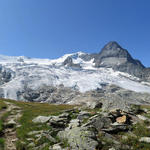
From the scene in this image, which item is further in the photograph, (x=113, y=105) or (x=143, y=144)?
(x=113, y=105)

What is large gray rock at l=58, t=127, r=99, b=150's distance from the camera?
34.5 feet

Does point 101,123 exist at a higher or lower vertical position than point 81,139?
higher

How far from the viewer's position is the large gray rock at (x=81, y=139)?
34.5 feet

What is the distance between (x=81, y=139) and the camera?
11.1 metres

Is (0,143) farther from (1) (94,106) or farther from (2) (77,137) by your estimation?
(1) (94,106)

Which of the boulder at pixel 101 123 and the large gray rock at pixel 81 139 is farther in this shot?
the boulder at pixel 101 123

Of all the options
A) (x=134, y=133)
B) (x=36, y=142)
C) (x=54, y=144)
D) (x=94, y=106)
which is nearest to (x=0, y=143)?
(x=36, y=142)

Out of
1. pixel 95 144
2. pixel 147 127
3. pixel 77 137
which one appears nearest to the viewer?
pixel 95 144

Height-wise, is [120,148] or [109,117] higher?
[109,117]

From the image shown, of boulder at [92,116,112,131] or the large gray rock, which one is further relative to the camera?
boulder at [92,116,112,131]

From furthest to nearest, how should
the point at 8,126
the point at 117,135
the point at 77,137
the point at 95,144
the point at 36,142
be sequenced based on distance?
the point at 8,126 < the point at 117,135 < the point at 36,142 < the point at 77,137 < the point at 95,144

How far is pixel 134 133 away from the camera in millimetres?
13992

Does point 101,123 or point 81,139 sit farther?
point 101,123

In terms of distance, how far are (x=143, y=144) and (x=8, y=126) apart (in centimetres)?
1594
